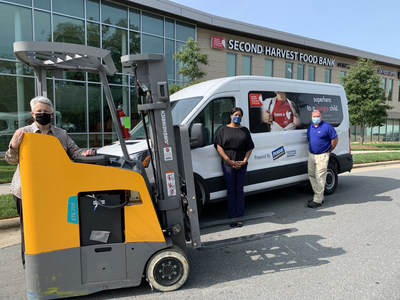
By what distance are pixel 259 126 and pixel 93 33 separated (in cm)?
1189

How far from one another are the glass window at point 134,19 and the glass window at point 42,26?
12.9ft

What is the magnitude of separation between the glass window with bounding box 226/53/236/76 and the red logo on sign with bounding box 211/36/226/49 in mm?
898

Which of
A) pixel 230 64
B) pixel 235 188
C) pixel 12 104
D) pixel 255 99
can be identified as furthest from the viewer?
pixel 230 64

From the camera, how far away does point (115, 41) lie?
583 inches

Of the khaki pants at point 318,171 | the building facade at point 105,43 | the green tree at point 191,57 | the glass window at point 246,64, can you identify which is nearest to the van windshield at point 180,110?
the khaki pants at point 318,171

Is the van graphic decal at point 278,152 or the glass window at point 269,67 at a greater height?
the glass window at point 269,67

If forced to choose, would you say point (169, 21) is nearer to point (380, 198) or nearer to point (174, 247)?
point (380, 198)

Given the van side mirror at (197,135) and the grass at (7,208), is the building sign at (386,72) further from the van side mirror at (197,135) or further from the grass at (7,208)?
the grass at (7,208)

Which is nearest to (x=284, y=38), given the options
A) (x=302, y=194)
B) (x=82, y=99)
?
(x=82, y=99)

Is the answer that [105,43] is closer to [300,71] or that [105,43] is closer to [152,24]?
[152,24]

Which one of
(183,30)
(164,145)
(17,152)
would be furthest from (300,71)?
(17,152)

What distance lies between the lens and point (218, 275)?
10.6ft

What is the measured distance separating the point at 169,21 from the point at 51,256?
16292 mm

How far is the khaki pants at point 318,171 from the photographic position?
578 cm
